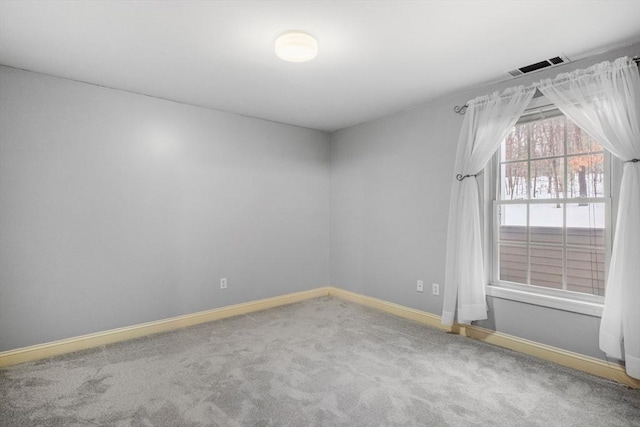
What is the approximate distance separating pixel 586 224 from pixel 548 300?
27.3 inches

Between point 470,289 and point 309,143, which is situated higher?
point 309,143

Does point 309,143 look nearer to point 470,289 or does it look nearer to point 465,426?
point 470,289

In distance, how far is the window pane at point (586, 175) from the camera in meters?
2.54

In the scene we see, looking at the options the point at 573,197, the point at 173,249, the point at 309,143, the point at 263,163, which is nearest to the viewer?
the point at 573,197

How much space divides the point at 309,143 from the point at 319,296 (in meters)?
2.24

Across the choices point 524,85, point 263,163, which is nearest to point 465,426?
point 524,85

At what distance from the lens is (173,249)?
3.46 m

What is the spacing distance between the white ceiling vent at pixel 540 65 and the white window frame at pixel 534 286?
0.26 meters

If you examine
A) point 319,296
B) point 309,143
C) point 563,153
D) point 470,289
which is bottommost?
point 319,296

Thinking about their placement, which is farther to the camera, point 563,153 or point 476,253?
point 476,253

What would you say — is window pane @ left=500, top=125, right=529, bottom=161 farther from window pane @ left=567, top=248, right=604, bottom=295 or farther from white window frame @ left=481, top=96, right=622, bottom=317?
window pane @ left=567, top=248, right=604, bottom=295

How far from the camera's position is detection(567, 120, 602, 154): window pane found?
259cm

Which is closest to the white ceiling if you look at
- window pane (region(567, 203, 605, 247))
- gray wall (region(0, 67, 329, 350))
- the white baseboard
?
gray wall (region(0, 67, 329, 350))

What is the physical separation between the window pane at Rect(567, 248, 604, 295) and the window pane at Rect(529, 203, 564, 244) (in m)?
0.17
